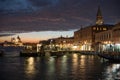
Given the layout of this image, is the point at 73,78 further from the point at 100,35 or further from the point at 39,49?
the point at 100,35

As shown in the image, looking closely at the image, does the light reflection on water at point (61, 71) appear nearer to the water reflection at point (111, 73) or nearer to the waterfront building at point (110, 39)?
the water reflection at point (111, 73)

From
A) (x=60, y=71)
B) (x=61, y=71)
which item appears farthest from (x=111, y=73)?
(x=60, y=71)

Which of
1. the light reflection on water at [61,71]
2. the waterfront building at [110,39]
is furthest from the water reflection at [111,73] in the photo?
the waterfront building at [110,39]

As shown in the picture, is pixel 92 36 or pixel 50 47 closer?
pixel 50 47

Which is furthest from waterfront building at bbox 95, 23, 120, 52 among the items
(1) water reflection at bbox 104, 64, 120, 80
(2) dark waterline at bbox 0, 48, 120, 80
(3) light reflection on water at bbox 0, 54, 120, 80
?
(1) water reflection at bbox 104, 64, 120, 80

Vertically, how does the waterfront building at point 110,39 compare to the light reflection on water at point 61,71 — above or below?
above

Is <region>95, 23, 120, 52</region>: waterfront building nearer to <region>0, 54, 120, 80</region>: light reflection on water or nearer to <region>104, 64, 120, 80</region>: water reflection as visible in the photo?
<region>0, 54, 120, 80</region>: light reflection on water

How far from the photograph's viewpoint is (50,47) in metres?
171

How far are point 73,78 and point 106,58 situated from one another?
49.3 m

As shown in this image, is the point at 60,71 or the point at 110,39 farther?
the point at 110,39

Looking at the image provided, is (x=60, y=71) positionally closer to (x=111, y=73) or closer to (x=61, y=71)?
(x=61, y=71)

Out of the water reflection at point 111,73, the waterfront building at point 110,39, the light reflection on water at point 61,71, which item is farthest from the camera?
the waterfront building at point 110,39

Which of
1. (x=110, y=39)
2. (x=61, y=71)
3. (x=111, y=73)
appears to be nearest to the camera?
(x=111, y=73)

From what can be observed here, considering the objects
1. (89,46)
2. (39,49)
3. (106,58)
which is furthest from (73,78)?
(89,46)
